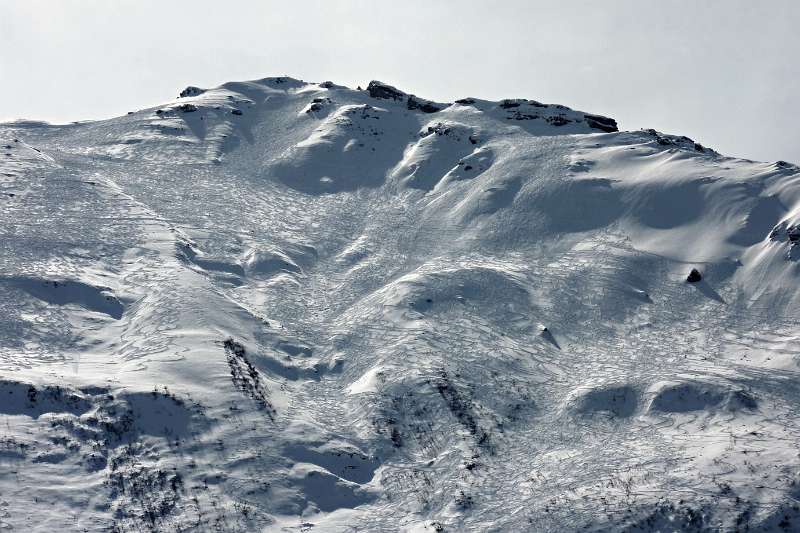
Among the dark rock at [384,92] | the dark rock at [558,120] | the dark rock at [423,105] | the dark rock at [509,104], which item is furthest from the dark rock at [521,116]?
the dark rock at [384,92]

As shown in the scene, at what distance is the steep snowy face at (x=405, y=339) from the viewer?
896 inches

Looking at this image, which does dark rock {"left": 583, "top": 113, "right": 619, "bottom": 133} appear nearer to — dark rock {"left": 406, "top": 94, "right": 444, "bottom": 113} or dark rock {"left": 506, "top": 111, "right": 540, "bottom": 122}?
dark rock {"left": 506, "top": 111, "right": 540, "bottom": 122}

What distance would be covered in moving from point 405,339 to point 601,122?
120 feet

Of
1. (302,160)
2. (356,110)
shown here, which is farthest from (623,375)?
(356,110)

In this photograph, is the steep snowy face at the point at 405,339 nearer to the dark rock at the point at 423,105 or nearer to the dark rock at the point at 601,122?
the dark rock at the point at 601,122

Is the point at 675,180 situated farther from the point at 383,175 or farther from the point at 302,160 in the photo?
the point at 302,160

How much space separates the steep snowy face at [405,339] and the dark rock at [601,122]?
5995 millimetres

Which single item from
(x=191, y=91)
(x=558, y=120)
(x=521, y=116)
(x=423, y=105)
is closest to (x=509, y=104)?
(x=521, y=116)

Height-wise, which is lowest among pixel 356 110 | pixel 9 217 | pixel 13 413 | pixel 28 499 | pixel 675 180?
pixel 28 499

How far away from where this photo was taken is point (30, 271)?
3450 cm

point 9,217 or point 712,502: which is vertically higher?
point 9,217

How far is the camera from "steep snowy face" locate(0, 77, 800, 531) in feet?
74.7

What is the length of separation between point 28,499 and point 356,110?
163 feet

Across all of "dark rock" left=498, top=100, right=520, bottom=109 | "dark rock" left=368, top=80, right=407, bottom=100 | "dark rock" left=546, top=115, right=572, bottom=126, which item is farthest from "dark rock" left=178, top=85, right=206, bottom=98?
"dark rock" left=546, top=115, right=572, bottom=126
